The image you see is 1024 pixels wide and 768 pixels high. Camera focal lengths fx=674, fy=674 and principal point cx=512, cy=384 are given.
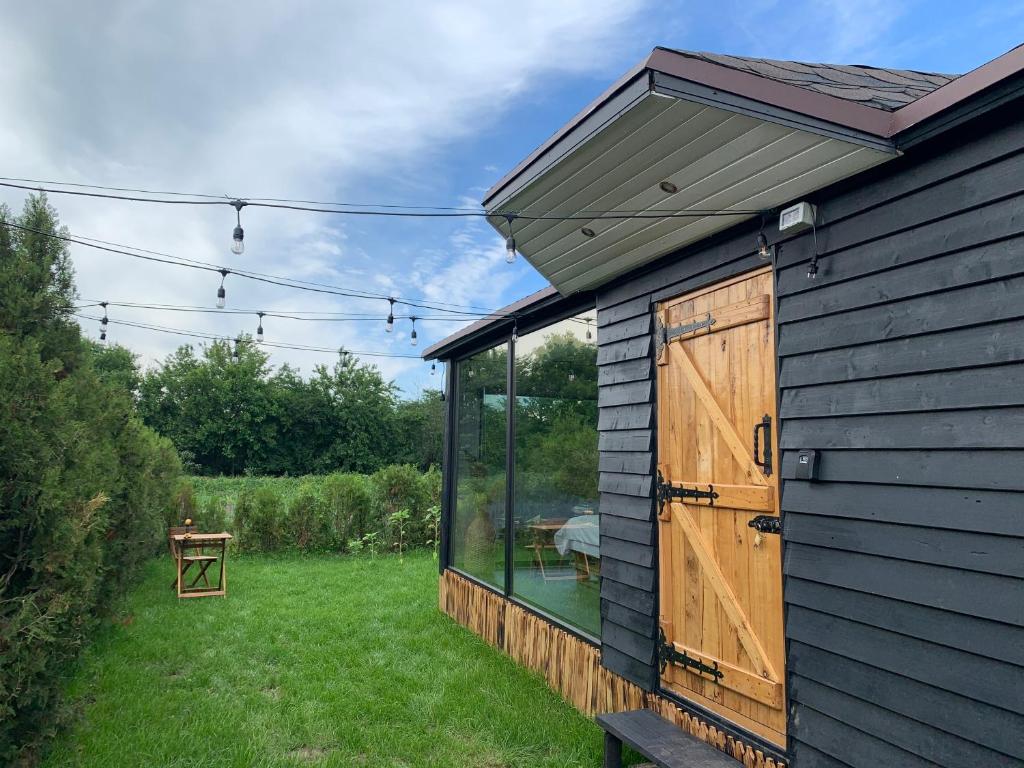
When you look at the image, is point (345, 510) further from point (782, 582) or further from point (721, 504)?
point (782, 582)

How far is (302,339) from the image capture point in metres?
21.2

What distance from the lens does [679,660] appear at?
320 centimetres

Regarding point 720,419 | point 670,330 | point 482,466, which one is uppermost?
point 670,330

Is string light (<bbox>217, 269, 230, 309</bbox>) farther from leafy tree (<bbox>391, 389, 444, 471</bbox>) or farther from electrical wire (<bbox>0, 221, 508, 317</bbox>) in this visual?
leafy tree (<bbox>391, 389, 444, 471</bbox>)

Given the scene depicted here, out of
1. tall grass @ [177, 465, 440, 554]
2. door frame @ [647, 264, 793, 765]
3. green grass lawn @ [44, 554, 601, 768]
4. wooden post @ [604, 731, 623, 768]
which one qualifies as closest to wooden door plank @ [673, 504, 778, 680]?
door frame @ [647, 264, 793, 765]

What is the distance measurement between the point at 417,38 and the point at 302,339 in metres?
16.8

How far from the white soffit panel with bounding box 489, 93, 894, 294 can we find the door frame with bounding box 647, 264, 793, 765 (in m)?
0.22

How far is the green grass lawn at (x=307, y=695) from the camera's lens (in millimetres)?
3344

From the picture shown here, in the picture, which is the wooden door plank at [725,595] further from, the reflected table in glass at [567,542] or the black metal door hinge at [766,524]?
the reflected table in glass at [567,542]

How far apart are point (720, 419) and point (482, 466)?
10.6 feet

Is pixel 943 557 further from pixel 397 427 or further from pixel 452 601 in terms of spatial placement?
pixel 397 427

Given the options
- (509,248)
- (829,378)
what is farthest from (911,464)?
(509,248)

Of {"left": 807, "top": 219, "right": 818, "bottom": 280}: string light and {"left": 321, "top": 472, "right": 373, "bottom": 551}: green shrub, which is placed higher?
{"left": 807, "top": 219, "right": 818, "bottom": 280}: string light

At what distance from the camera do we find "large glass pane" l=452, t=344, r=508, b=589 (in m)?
5.49
